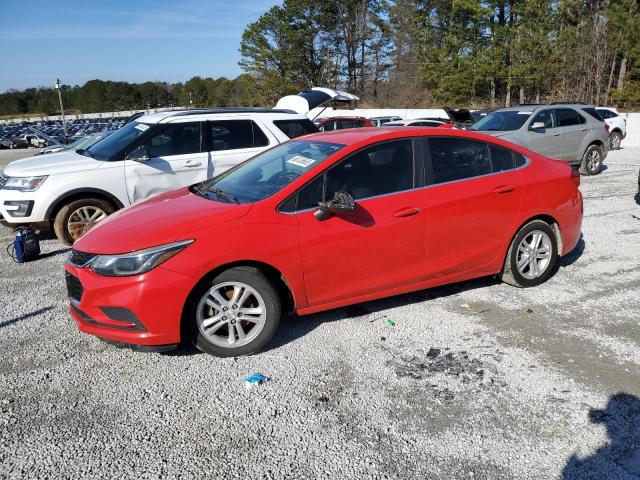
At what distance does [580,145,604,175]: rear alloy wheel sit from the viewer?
12102 millimetres

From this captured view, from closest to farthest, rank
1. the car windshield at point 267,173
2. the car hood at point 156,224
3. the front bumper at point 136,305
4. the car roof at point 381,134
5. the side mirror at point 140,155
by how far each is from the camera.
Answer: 1. the front bumper at point 136,305
2. the car hood at point 156,224
3. the car windshield at point 267,173
4. the car roof at point 381,134
5. the side mirror at point 140,155

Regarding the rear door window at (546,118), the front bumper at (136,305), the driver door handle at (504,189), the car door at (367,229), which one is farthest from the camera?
the rear door window at (546,118)

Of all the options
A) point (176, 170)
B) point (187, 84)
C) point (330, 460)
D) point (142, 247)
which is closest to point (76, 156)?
point (176, 170)

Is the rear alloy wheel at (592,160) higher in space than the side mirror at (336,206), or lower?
lower

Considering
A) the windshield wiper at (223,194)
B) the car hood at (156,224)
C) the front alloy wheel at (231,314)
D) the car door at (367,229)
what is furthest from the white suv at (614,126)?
the front alloy wheel at (231,314)

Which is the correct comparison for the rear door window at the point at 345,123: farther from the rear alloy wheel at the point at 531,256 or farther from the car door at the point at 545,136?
the rear alloy wheel at the point at 531,256

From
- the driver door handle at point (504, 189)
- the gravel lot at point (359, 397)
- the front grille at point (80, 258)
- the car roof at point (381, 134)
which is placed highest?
the car roof at point (381, 134)

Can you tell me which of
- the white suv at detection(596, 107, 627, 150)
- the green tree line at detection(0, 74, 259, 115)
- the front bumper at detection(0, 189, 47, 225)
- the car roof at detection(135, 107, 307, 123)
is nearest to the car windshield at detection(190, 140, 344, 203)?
the car roof at detection(135, 107, 307, 123)

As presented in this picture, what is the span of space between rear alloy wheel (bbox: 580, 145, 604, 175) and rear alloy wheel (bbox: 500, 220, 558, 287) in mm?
8364

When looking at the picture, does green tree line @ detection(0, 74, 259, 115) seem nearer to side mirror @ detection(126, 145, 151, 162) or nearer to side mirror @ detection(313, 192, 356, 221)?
side mirror @ detection(126, 145, 151, 162)

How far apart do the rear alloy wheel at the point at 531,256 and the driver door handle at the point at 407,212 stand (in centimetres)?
123

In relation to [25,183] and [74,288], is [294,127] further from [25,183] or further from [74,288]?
[74,288]

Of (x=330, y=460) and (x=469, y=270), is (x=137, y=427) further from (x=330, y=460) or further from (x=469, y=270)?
(x=469, y=270)

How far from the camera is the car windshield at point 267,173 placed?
4008 millimetres
